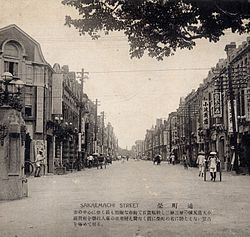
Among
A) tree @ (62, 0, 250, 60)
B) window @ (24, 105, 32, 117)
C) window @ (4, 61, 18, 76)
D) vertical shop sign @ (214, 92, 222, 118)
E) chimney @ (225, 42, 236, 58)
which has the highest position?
chimney @ (225, 42, 236, 58)

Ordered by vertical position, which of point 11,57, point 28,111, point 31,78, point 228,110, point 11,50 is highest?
point 11,50

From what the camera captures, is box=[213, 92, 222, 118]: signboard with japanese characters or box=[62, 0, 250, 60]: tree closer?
box=[62, 0, 250, 60]: tree

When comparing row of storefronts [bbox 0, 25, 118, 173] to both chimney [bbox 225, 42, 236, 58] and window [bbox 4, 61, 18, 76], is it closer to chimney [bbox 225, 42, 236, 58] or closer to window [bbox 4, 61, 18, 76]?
window [bbox 4, 61, 18, 76]

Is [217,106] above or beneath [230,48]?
beneath

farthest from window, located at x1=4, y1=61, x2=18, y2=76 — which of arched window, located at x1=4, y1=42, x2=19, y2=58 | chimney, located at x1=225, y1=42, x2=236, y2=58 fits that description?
chimney, located at x1=225, y1=42, x2=236, y2=58

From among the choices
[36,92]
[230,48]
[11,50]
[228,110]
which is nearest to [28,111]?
[36,92]

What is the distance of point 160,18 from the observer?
275 inches

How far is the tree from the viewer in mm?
6812

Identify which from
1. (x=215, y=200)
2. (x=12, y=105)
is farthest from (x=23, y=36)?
(x=215, y=200)

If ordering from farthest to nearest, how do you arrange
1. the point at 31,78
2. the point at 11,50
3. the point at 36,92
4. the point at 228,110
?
the point at 228,110, the point at 36,92, the point at 31,78, the point at 11,50

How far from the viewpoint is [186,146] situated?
52.1 metres

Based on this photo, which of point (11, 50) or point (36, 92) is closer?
point (11, 50)

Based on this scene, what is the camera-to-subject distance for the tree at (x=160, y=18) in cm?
681

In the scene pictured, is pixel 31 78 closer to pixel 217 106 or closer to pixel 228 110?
pixel 228 110
